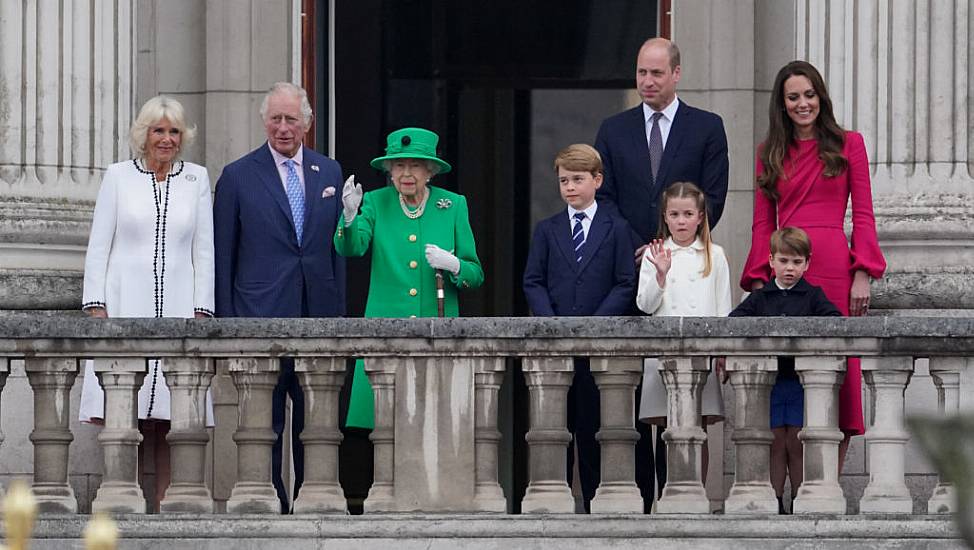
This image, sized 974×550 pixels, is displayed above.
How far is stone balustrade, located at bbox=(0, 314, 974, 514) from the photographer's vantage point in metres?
7.67

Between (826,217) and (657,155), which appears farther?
(657,155)

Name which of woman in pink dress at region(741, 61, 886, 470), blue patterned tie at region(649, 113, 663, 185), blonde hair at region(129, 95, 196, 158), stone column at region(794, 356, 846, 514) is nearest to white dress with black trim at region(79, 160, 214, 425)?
blonde hair at region(129, 95, 196, 158)

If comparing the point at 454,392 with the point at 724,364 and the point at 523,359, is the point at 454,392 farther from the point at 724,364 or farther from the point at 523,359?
the point at 724,364

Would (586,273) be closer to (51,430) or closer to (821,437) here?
(821,437)

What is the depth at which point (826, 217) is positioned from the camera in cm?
824

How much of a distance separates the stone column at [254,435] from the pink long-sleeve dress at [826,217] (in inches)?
81.5

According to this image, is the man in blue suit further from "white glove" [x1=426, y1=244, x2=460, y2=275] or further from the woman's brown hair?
the woman's brown hair

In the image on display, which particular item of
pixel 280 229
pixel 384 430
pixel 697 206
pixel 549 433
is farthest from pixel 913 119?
pixel 384 430

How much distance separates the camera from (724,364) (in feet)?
25.5

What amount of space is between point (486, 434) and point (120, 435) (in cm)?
143

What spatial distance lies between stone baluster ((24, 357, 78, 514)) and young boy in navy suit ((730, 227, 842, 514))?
268cm

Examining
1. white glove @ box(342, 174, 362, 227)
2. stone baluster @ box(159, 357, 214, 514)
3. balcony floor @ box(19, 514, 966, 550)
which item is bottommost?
balcony floor @ box(19, 514, 966, 550)

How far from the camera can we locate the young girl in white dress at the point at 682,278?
7.95 m

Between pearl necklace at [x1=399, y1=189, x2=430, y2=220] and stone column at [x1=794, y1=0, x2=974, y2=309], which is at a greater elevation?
stone column at [x1=794, y1=0, x2=974, y2=309]
